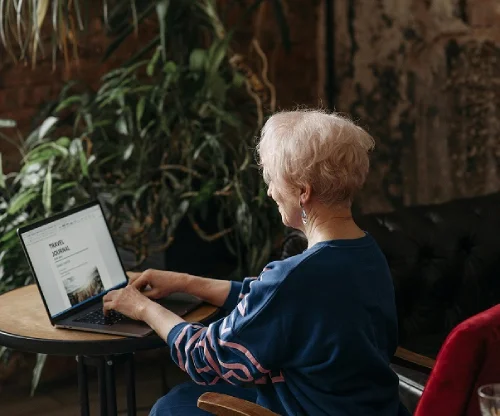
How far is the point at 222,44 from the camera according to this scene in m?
3.70

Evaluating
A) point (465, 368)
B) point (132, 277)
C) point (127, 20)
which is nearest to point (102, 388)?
point (132, 277)

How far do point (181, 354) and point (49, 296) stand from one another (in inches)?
18.7

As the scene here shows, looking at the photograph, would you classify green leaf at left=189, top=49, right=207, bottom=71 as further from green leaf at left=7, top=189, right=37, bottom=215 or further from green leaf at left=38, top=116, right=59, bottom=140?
green leaf at left=7, top=189, right=37, bottom=215

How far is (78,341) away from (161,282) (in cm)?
33

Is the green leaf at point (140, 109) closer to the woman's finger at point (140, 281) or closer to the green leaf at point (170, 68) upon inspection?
the green leaf at point (170, 68)

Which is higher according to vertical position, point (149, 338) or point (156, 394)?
point (149, 338)

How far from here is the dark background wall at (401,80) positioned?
3965 millimetres

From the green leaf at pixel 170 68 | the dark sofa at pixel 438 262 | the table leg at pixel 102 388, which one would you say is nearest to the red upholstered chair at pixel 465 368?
the table leg at pixel 102 388

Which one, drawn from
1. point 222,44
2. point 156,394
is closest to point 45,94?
point 222,44

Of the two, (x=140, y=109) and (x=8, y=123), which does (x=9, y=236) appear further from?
(x=140, y=109)

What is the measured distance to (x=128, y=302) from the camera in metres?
2.44

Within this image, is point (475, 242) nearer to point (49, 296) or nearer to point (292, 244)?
point (292, 244)

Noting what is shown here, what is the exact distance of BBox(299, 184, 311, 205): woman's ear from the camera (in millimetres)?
2107

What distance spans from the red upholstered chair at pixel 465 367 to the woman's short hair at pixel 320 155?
1.59 feet
